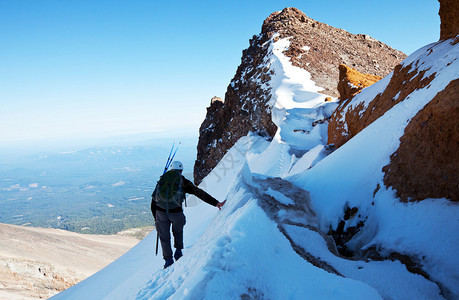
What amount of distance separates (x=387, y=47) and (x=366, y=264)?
42.8 metres

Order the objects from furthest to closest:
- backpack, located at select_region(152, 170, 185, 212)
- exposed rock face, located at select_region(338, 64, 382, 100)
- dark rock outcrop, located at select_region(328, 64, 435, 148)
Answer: exposed rock face, located at select_region(338, 64, 382, 100)
dark rock outcrop, located at select_region(328, 64, 435, 148)
backpack, located at select_region(152, 170, 185, 212)

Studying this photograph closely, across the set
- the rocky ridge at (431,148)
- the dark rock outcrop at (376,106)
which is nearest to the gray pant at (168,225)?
the rocky ridge at (431,148)

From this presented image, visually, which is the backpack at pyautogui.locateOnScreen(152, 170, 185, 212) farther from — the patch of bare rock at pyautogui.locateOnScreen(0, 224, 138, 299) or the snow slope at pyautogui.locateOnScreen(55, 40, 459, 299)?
the patch of bare rock at pyautogui.locateOnScreen(0, 224, 138, 299)

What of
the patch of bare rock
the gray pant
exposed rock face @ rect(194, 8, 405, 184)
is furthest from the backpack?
the patch of bare rock

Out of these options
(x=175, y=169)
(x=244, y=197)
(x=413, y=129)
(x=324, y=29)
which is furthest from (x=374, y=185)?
A: (x=324, y=29)

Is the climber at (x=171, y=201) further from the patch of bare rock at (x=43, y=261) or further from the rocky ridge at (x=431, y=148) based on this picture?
the patch of bare rock at (x=43, y=261)

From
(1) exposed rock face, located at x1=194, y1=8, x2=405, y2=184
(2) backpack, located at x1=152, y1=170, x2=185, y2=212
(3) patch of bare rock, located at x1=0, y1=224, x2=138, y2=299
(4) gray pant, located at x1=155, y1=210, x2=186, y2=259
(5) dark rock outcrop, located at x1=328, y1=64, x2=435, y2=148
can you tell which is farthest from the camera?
(1) exposed rock face, located at x1=194, y1=8, x2=405, y2=184

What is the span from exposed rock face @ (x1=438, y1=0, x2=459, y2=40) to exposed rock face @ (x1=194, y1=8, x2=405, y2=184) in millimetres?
14950

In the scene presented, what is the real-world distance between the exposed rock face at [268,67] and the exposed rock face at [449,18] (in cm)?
1495

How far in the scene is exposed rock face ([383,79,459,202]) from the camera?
329cm

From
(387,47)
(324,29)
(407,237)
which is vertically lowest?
(407,237)

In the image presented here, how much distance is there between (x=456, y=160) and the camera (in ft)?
10.5

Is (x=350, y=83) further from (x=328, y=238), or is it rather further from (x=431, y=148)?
(x=328, y=238)

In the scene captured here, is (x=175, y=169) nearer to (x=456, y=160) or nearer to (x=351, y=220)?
(x=351, y=220)
